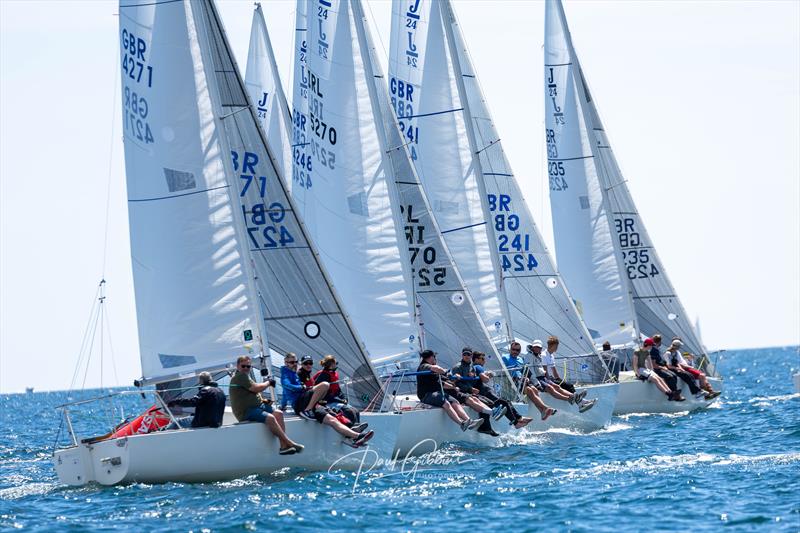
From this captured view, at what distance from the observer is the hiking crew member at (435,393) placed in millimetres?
19406

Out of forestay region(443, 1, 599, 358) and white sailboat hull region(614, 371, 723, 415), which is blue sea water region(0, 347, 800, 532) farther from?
forestay region(443, 1, 599, 358)

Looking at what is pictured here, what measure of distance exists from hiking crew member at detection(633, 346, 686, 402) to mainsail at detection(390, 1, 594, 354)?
4.86 ft

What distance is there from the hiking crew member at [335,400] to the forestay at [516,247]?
10.3 meters

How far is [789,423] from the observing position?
23344 millimetres

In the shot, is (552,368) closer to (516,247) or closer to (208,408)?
(516,247)

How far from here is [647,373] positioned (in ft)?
89.2

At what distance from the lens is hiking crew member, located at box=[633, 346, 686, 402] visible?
27219 millimetres

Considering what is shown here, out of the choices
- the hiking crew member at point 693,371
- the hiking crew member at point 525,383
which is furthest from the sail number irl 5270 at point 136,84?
the hiking crew member at point 693,371

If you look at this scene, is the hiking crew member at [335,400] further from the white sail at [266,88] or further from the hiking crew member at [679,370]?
the hiking crew member at [679,370]

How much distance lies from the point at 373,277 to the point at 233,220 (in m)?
4.44

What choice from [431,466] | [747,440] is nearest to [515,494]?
[431,466]

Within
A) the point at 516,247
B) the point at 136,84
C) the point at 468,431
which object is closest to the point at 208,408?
the point at 136,84

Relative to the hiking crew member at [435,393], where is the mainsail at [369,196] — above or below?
above

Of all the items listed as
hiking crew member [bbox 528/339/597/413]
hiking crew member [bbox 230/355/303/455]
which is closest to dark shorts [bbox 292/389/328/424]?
hiking crew member [bbox 230/355/303/455]
